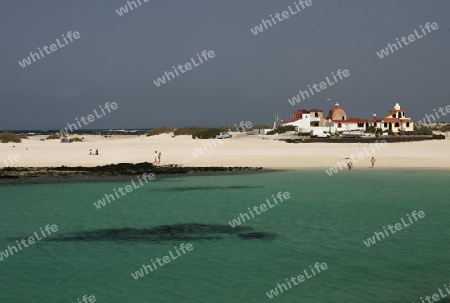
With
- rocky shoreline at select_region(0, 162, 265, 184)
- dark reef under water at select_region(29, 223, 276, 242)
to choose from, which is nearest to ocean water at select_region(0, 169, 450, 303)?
dark reef under water at select_region(29, 223, 276, 242)

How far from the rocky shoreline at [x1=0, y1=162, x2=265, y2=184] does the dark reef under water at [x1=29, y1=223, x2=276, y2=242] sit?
1956 centimetres

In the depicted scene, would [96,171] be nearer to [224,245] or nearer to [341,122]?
[224,245]

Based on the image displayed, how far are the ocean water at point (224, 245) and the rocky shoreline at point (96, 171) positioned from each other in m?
7.13

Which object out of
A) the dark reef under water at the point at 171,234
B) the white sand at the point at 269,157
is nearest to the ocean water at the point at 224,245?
the dark reef under water at the point at 171,234

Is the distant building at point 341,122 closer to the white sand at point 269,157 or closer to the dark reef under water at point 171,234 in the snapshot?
the white sand at point 269,157

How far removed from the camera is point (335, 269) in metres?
16.4

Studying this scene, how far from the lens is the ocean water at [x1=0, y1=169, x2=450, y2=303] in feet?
48.2

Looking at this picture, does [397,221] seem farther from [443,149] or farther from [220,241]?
[443,149]

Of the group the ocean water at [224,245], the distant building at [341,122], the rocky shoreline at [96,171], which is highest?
the rocky shoreline at [96,171]

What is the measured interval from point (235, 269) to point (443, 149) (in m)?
50.8

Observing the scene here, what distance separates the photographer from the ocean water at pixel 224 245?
1470 cm

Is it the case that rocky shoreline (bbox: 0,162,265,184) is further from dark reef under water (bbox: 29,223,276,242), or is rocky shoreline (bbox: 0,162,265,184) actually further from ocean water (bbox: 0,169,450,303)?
dark reef under water (bbox: 29,223,276,242)

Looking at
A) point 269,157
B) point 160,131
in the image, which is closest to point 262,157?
point 269,157

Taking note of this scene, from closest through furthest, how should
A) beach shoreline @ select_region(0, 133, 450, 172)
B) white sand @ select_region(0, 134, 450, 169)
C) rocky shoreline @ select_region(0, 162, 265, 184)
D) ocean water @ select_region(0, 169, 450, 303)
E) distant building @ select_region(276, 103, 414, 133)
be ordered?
Result: ocean water @ select_region(0, 169, 450, 303), rocky shoreline @ select_region(0, 162, 265, 184), beach shoreline @ select_region(0, 133, 450, 172), white sand @ select_region(0, 134, 450, 169), distant building @ select_region(276, 103, 414, 133)
